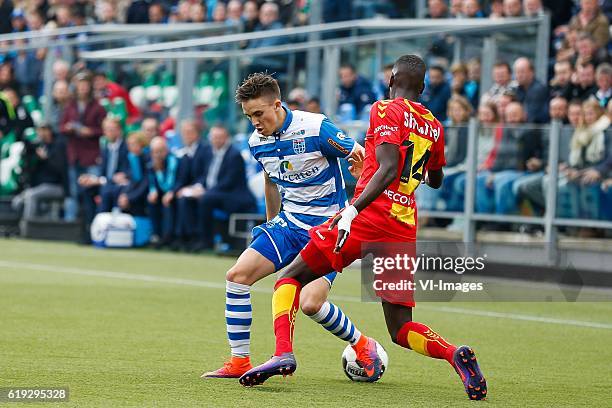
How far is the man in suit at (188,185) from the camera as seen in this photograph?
19656 mm

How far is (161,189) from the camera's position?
20.4m

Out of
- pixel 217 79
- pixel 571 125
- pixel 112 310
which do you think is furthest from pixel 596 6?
pixel 112 310

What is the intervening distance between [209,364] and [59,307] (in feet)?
12.3

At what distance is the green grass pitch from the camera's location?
23.8ft

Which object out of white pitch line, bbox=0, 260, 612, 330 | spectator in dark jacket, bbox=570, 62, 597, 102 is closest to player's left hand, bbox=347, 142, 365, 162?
white pitch line, bbox=0, 260, 612, 330

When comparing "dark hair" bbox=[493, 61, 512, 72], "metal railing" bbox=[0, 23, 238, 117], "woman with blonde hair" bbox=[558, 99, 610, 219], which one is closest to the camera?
"woman with blonde hair" bbox=[558, 99, 610, 219]

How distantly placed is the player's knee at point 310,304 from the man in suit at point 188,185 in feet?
38.5

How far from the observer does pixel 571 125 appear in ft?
51.4

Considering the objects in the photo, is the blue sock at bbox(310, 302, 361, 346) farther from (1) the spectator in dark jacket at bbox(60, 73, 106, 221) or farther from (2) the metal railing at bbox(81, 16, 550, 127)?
(1) the spectator in dark jacket at bbox(60, 73, 106, 221)

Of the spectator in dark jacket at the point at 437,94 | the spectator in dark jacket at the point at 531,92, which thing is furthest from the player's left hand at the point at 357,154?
the spectator in dark jacket at the point at 437,94

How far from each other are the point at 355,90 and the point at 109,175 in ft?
15.5

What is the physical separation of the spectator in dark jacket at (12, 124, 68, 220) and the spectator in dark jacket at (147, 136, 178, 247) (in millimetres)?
2437

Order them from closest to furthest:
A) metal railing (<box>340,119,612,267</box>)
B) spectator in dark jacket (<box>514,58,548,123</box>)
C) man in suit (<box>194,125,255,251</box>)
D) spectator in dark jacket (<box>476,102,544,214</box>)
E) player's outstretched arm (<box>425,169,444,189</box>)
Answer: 1. player's outstretched arm (<box>425,169,444,189</box>)
2. metal railing (<box>340,119,612,267</box>)
3. spectator in dark jacket (<box>476,102,544,214</box>)
4. spectator in dark jacket (<box>514,58,548,123</box>)
5. man in suit (<box>194,125,255,251</box>)

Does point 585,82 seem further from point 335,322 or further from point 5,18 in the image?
point 5,18
